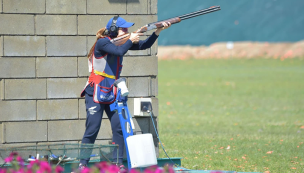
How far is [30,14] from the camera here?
775 cm

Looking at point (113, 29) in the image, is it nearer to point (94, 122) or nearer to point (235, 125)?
point (94, 122)

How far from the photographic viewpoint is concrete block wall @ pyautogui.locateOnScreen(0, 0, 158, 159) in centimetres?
772

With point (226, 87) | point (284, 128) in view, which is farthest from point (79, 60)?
point (226, 87)

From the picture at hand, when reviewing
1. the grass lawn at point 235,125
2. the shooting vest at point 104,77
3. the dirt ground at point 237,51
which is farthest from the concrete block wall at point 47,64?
the dirt ground at point 237,51

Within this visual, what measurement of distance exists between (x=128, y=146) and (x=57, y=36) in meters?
2.31

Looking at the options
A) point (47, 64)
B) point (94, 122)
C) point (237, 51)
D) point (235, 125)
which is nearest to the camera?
point (94, 122)

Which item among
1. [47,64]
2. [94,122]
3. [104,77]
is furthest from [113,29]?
[47,64]

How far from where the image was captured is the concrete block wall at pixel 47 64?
7723mm

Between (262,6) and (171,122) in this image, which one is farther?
(262,6)

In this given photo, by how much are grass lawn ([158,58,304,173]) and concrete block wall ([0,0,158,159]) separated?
6.41 feet

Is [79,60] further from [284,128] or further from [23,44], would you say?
[284,128]

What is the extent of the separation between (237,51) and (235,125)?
49.8 metres

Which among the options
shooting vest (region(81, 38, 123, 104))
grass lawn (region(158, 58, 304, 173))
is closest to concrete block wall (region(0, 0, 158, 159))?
shooting vest (region(81, 38, 123, 104))

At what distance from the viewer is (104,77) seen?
6.86 m
